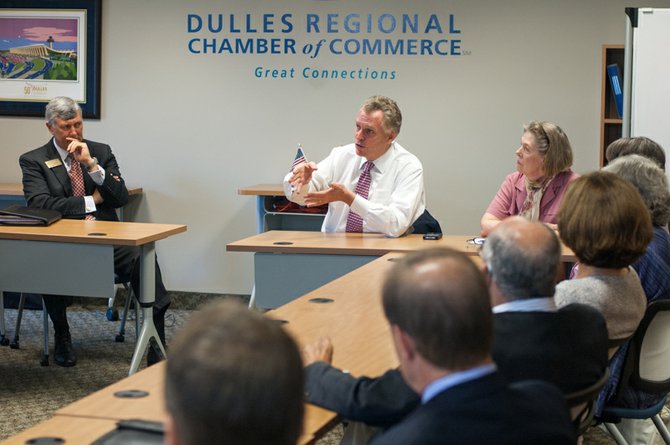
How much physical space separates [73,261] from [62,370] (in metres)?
0.98

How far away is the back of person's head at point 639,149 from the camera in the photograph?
4180mm

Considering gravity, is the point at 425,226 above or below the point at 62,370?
above

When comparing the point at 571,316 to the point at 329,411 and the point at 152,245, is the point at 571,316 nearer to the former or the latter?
the point at 329,411

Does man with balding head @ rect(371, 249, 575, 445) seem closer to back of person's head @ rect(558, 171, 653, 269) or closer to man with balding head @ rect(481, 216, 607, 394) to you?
man with balding head @ rect(481, 216, 607, 394)

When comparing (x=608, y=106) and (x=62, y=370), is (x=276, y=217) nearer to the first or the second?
(x=62, y=370)

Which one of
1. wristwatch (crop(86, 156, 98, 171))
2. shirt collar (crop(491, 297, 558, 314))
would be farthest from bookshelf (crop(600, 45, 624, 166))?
shirt collar (crop(491, 297, 558, 314))

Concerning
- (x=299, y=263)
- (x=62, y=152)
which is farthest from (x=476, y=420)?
(x=62, y=152)

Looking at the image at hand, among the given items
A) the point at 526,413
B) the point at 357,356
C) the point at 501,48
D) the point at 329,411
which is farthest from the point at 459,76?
the point at 526,413

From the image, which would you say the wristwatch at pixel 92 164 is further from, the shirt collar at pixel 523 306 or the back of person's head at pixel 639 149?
the shirt collar at pixel 523 306

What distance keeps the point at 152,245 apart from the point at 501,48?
9.73 feet

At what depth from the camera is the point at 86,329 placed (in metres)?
6.10

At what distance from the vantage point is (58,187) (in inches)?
212

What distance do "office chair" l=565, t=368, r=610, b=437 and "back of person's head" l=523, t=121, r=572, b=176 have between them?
7.55 feet

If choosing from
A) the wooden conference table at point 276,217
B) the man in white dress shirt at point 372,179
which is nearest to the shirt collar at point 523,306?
the man in white dress shirt at point 372,179
